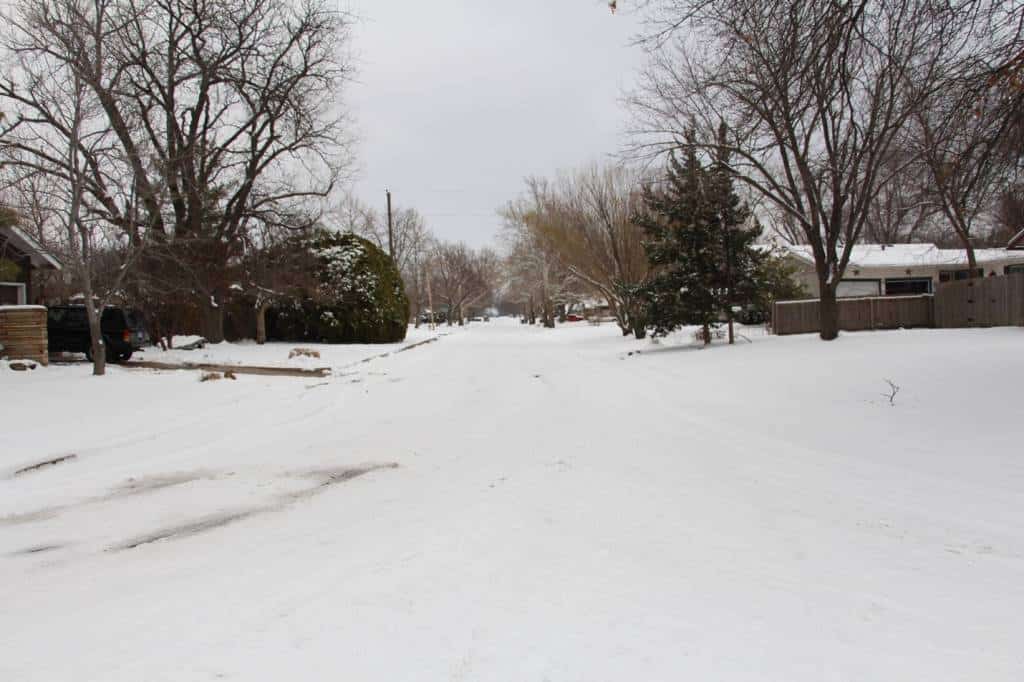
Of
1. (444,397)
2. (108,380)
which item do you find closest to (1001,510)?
(444,397)

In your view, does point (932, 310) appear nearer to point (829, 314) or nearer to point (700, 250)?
point (829, 314)

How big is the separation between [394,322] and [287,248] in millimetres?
6726

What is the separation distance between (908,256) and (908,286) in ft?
5.38

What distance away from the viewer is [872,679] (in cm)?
248

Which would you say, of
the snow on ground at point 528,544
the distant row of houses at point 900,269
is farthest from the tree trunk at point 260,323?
the snow on ground at point 528,544

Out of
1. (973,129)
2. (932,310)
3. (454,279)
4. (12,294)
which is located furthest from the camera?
(454,279)

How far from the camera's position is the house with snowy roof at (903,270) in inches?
1244

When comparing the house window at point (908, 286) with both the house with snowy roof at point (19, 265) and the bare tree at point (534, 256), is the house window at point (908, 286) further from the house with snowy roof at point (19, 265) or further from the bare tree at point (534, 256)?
the house with snowy roof at point (19, 265)

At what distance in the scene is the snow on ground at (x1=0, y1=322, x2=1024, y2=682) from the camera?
2.70 metres

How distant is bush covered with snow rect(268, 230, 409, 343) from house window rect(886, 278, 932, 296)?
26034mm

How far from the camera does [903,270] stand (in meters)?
32.3

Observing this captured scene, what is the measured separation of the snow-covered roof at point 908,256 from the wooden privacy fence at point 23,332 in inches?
1245

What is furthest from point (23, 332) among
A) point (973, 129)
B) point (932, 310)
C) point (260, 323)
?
point (932, 310)

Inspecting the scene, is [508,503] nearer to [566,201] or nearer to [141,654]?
[141,654]
